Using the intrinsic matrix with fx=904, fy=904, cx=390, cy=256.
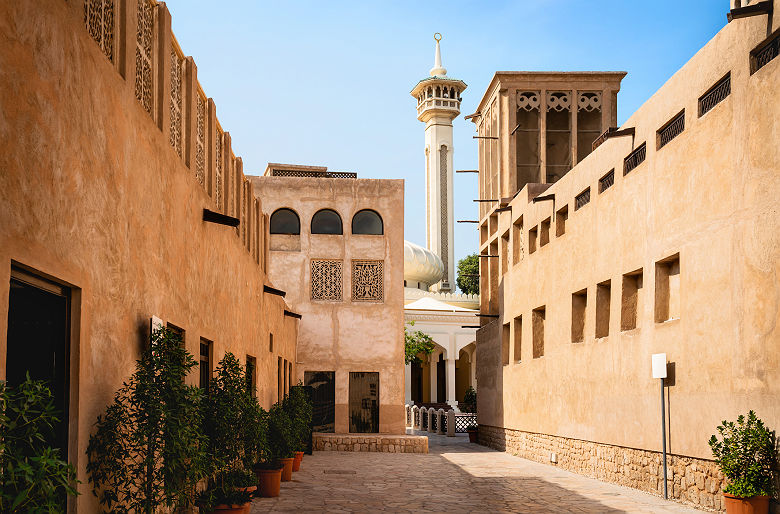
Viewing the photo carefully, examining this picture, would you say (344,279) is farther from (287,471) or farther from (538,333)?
(287,471)

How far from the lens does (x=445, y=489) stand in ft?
49.8

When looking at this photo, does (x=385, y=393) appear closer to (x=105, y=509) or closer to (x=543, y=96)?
(x=543, y=96)

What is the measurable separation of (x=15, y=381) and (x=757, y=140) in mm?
8750

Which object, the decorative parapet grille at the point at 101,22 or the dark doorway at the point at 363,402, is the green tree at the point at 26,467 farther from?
the dark doorway at the point at 363,402

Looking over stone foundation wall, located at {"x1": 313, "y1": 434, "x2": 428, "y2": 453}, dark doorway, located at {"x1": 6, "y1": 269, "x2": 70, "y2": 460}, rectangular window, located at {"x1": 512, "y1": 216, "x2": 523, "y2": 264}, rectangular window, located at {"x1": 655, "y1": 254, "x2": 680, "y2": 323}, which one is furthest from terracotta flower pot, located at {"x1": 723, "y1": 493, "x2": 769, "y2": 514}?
stone foundation wall, located at {"x1": 313, "y1": 434, "x2": 428, "y2": 453}

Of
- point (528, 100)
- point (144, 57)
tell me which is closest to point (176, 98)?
point (144, 57)

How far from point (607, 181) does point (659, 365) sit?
473 centimetres

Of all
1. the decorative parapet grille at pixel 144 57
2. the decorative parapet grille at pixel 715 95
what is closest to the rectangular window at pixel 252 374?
the decorative parapet grille at pixel 144 57

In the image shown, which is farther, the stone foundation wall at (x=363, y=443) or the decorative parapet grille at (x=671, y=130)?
the stone foundation wall at (x=363, y=443)

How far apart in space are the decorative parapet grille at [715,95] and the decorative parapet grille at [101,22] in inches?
316

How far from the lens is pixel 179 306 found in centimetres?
944

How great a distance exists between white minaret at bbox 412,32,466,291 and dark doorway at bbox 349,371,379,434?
32.5m

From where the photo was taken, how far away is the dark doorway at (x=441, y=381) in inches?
1959

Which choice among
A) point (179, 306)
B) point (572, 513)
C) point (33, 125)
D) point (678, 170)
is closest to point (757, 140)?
point (678, 170)
